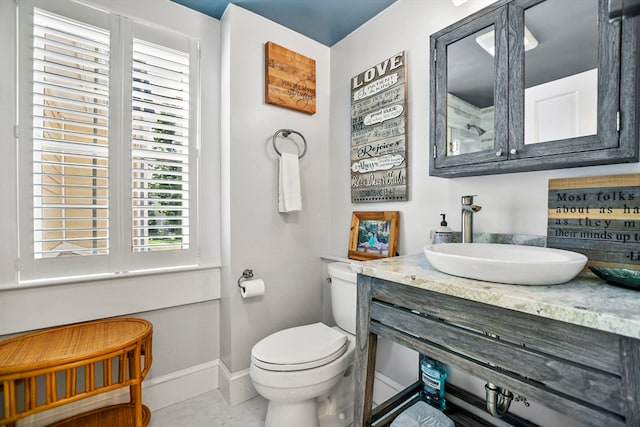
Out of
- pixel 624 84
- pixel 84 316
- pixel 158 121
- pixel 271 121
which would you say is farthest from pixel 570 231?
pixel 84 316

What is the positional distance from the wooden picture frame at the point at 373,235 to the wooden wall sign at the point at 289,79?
0.84 meters

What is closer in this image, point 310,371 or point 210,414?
point 310,371

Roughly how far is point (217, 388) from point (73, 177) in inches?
57.3

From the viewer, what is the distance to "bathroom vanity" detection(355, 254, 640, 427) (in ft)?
2.00

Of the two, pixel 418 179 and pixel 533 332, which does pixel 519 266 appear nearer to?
pixel 533 332

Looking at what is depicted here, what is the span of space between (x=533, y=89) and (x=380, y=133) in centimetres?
82

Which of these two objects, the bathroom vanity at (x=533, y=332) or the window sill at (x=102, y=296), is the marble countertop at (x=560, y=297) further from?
the window sill at (x=102, y=296)

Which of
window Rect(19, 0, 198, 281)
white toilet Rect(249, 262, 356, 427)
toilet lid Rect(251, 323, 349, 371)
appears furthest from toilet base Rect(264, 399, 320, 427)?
window Rect(19, 0, 198, 281)

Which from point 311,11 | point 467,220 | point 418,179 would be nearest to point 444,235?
point 467,220

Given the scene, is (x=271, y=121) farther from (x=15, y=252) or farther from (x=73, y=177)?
(x=15, y=252)

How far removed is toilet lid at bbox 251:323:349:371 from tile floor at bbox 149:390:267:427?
→ 18.7 inches

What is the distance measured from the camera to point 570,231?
3.42 feet

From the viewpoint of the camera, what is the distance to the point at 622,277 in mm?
784

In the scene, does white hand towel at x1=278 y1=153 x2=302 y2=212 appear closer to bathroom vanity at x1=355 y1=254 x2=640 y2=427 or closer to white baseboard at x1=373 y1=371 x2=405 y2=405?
bathroom vanity at x1=355 y1=254 x2=640 y2=427
